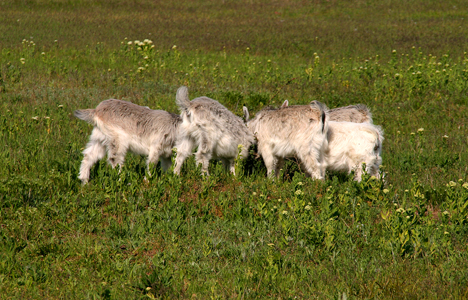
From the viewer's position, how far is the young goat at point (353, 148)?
766cm

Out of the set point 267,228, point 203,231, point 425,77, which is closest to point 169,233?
point 203,231

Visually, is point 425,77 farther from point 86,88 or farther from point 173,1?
point 173,1

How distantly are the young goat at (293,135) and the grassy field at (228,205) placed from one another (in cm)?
33

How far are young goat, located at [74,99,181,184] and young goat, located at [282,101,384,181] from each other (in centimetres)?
256

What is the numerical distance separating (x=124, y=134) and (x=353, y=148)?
3.65 m

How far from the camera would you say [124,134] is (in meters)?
7.88

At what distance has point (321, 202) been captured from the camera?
7000 millimetres

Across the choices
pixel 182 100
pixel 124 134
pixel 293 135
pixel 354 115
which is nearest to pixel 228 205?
pixel 293 135

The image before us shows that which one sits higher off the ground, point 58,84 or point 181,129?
point 181,129

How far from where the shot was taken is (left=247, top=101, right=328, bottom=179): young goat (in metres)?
7.79

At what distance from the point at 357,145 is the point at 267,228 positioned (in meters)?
2.31

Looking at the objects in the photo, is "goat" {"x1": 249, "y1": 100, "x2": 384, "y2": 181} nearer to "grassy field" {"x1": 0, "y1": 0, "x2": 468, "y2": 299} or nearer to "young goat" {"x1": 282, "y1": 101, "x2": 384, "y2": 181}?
"young goat" {"x1": 282, "y1": 101, "x2": 384, "y2": 181}

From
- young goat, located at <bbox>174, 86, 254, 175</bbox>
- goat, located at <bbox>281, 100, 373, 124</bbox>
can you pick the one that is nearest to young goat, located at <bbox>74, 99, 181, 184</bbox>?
young goat, located at <bbox>174, 86, 254, 175</bbox>

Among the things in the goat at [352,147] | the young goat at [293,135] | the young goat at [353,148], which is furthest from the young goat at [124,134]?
the young goat at [353,148]
